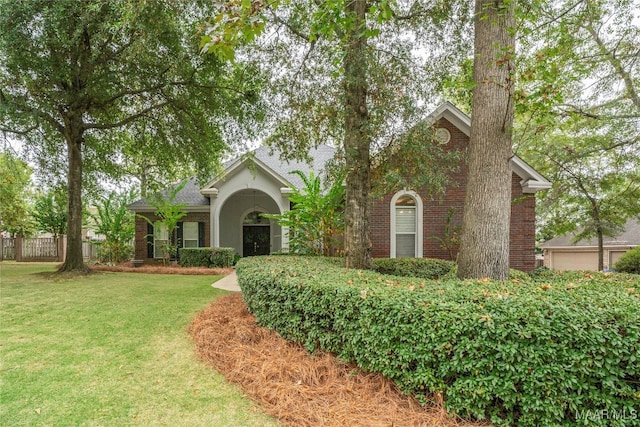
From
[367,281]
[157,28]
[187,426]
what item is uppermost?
[157,28]

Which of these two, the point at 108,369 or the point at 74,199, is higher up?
the point at 74,199

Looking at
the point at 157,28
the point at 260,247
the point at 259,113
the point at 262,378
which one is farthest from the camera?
the point at 260,247

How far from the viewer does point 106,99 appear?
11891 mm

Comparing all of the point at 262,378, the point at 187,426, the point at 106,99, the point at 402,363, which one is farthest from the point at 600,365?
the point at 106,99

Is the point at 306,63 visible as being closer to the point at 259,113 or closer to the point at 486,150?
the point at 259,113

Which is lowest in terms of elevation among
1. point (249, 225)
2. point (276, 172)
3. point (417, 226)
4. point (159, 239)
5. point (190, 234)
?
point (159, 239)

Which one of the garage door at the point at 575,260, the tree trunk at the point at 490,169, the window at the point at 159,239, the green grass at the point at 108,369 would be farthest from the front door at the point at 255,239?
the garage door at the point at 575,260

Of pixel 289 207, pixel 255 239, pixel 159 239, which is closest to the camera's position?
pixel 289 207

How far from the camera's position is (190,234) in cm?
1631

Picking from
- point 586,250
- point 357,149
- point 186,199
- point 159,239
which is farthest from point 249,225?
point 586,250

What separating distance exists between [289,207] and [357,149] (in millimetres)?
8520

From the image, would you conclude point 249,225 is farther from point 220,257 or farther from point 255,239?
point 220,257

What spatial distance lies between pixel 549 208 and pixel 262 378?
1655cm

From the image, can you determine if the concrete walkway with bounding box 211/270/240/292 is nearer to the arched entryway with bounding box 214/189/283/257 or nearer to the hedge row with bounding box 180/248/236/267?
the hedge row with bounding box 180/248/236/267
